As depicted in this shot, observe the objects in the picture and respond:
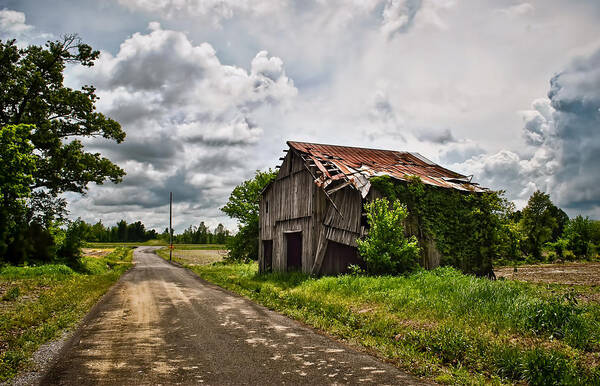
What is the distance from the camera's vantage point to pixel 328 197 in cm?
1727

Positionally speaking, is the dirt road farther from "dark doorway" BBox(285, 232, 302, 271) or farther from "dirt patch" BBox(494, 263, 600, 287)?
"dirt patch" BBox(494, 263, 600, 287)

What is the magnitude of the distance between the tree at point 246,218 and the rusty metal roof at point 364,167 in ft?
54.2

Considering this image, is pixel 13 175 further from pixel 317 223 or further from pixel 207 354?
pixel 207 354

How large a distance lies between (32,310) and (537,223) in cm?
4821

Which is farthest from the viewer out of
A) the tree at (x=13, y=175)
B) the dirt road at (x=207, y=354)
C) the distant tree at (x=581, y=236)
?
the distant tree at (x=581, y=236)

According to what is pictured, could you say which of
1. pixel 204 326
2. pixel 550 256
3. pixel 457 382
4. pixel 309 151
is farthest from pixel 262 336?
pixel 550 256

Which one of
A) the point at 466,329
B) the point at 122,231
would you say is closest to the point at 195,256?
the point at 466,329

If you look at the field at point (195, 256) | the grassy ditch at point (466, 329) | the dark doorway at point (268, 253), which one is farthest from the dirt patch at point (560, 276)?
the field at point (195, 256)

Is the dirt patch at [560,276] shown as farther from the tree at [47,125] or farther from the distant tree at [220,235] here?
the distant tree at [220,235]

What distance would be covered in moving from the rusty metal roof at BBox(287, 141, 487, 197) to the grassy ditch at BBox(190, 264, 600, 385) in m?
6.31

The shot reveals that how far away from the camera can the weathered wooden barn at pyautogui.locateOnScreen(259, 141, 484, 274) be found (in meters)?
16.9

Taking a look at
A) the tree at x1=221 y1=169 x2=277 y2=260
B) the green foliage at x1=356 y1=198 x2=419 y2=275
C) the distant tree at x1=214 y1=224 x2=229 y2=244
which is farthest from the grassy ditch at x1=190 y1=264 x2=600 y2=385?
the distant tree at x1=214 y1=224 x2=229 y2=244

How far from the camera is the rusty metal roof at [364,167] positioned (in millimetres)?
17328

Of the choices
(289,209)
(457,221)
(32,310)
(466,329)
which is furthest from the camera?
(289,209)
